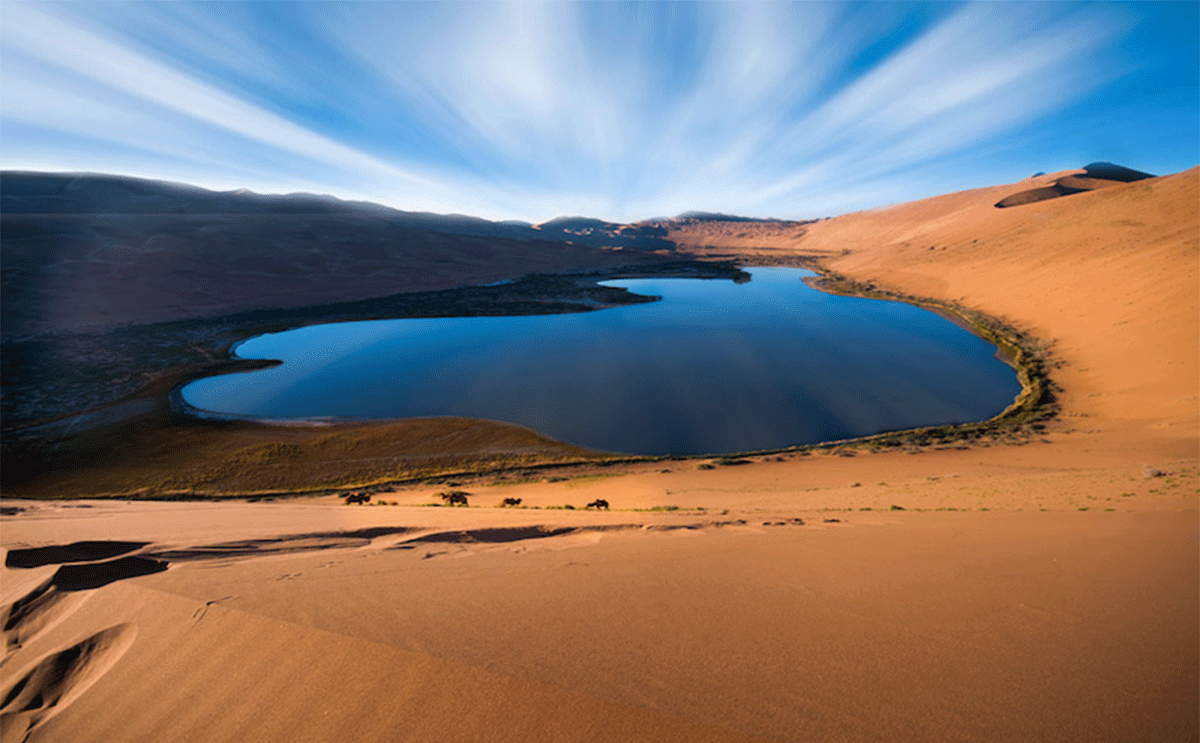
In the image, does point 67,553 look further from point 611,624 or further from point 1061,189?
point 1061,189

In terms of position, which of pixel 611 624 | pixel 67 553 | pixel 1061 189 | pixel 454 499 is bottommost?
pixel 454 499

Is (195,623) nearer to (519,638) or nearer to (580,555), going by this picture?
(519,638)

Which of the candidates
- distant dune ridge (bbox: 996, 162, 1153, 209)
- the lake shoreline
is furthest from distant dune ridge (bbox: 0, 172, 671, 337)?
distant dune ridge (bbox: 996, 162, 1153, 209)

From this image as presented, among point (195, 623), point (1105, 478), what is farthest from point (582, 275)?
point (195, 623)

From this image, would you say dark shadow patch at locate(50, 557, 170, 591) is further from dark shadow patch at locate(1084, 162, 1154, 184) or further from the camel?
dark shadow patch at locate(1084, 162, 1154, 184)

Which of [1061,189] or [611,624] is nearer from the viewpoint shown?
[611,624]

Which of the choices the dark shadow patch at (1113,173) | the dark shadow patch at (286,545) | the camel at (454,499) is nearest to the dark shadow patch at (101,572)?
the dark shadow patch at (286,545)

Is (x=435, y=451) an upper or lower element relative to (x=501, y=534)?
lower

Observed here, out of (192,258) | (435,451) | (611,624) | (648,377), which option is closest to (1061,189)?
(648,377)
